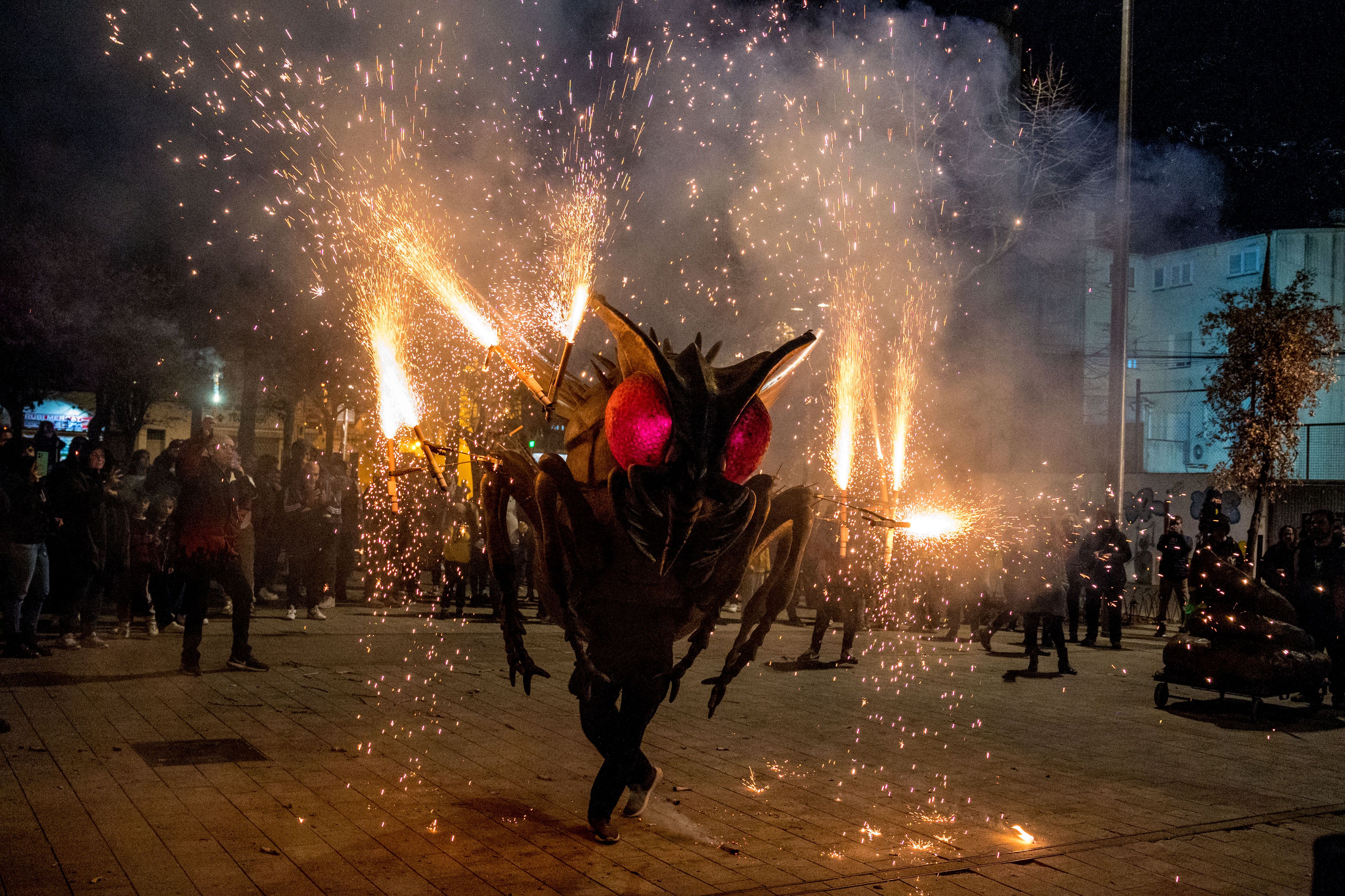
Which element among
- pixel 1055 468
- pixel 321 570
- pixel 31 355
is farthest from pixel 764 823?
pixel 31 355

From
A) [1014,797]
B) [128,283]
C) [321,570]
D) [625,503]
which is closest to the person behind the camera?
[625,503]

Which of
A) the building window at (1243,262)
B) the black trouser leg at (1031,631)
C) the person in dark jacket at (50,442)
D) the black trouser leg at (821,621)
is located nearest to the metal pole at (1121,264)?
the black trouser leg at (1031,631)

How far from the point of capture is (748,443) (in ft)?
15.6

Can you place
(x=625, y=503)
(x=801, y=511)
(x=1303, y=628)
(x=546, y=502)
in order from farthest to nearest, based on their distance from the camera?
(x=1303, y=628)
(x=801, y=511)
(x=546, y=502)
(x=625, y=503)

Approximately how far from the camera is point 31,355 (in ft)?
88.3

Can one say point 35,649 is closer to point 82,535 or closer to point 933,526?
point 82,535

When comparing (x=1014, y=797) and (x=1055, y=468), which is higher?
(x=1055, y=468)

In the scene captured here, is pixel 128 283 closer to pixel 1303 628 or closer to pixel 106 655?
pixel 106 655

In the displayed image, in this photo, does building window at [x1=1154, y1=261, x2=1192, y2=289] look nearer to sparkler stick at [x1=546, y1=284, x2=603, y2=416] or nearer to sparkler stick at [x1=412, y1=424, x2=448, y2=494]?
sparkler stick at [x1=546, y1=284, x2=603, y2=416]

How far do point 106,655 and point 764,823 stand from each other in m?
7.02

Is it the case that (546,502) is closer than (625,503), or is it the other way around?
(625,503)

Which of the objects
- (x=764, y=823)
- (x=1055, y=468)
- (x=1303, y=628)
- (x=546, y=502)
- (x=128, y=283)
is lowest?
(x=764, y=823)

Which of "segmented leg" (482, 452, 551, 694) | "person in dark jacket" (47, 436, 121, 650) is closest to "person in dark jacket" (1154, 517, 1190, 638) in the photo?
"segmented leg" (482, 452, 551, 694)

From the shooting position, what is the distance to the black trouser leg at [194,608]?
8.67 m
